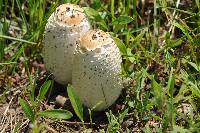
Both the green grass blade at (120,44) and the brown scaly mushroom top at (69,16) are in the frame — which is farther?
the green grass blade at (120,44)

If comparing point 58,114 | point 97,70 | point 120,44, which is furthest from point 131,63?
point 58,114

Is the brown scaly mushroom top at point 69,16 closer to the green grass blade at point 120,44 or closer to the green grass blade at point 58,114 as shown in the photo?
the green grass blade at point 120,44

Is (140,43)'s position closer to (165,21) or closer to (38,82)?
(165,21)

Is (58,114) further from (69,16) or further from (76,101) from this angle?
(69,16)

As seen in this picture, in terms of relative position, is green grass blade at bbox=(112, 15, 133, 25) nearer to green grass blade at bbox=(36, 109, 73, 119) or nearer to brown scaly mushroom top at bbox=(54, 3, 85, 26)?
brown scaly mushroom top at bbox=(54, 3, 85, 26)

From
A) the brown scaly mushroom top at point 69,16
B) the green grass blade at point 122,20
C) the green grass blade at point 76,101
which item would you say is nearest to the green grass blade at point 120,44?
the green grass blade at point 122,20

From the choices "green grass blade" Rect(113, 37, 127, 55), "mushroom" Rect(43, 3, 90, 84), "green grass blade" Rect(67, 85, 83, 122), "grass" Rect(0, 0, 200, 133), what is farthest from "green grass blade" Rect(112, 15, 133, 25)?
"green grass blade" Rect(67, 85, 83, 122)
